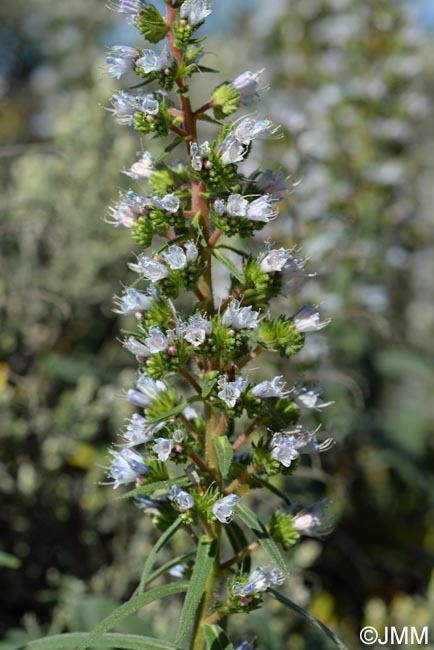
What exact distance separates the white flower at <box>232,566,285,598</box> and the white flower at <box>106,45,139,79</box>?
0.91 m

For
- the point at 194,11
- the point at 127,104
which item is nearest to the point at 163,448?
the point at 127,104

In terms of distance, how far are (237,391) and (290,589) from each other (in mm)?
1525

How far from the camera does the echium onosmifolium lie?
130 centimetres

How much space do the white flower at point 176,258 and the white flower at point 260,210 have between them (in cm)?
13

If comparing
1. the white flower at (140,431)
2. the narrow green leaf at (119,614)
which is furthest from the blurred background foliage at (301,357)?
the white flower at (140,431)

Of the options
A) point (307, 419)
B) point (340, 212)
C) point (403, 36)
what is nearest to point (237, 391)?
point (307, 419)

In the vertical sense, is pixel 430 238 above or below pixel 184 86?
below

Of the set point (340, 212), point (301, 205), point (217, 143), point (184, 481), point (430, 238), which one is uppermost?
point (217, 143)

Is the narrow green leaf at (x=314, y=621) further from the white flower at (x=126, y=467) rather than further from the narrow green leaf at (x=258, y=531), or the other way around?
the white flower at (x=126, y=467)

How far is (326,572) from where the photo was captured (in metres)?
3.28

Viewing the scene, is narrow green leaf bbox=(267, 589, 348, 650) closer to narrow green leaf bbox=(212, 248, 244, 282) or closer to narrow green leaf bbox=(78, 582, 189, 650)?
narrow green leaf bbox=(78, 582, 189, 650)

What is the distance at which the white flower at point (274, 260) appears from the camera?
1.32m

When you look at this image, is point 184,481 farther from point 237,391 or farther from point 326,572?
point 326,572

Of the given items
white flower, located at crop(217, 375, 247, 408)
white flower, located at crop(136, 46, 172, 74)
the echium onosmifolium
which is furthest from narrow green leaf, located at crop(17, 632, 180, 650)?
white flower, located at crop(136, 46, 172, 74)
